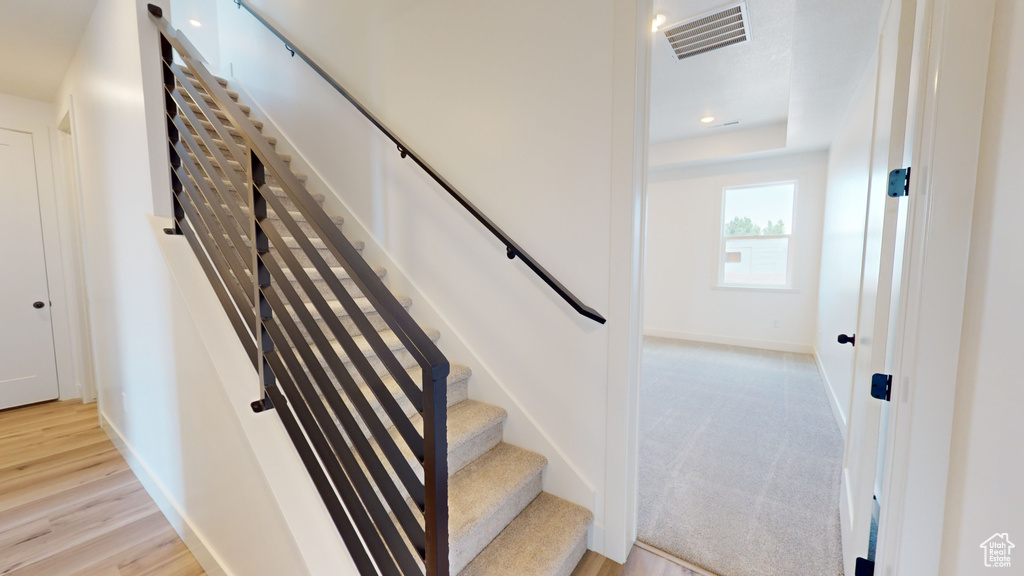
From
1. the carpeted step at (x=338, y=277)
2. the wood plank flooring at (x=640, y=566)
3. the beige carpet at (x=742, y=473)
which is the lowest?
the wood plank flooring at (x=640, y=566)

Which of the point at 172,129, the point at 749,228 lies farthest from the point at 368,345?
the point at 749,228

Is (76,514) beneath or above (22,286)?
beneath

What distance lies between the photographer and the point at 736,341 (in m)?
5.14

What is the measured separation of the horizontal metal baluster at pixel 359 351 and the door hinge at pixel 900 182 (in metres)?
1.37

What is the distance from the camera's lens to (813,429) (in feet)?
8.80

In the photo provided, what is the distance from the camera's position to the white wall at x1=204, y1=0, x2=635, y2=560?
155cm

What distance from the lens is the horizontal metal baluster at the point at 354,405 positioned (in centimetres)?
85

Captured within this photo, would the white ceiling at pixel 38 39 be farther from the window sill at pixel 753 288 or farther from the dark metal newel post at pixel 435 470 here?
the window sill at pixel 753 288

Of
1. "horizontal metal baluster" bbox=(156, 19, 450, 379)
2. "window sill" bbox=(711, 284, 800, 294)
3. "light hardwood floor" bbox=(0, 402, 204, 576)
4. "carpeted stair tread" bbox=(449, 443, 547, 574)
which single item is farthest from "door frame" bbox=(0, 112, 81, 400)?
"window sill" bbox=(711, 284, 800, 294)

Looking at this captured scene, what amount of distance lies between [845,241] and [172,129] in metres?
4.15

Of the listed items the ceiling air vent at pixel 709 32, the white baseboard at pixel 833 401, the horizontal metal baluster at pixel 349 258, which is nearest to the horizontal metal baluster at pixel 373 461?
the horizontal metal baluster at pixel 349 258

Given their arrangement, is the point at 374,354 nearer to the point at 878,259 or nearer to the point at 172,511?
the point at 172,511

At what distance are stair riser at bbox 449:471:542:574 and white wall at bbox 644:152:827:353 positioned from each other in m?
3.39

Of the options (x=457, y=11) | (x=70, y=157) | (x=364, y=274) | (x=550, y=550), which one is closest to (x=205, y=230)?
(x=364, y=274)
